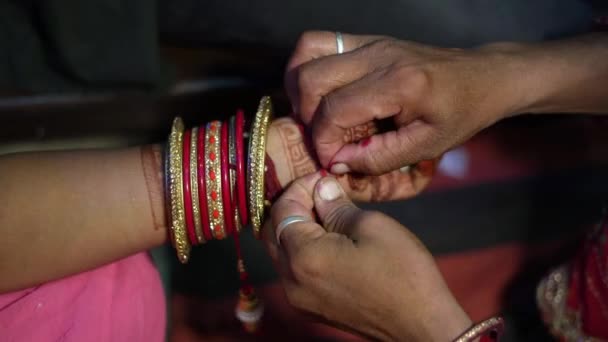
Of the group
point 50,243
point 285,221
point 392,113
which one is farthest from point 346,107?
point 50,243

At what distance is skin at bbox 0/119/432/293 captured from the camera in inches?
34.6

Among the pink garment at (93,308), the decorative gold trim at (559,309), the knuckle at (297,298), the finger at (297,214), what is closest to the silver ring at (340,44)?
the finger at (297,214)

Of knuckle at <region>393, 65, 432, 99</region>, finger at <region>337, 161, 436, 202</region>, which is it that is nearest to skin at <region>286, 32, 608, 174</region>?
knuckle at <region>393, 65, 432, 99</region>

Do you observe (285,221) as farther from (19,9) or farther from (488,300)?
(19,9)

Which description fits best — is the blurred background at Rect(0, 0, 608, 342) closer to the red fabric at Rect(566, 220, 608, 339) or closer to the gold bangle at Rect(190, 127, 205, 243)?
the red fabric at Rect(566, 220, 608, 339)

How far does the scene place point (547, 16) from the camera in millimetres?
1457

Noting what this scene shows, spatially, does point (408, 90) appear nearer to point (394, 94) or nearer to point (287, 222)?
point (394, 94)

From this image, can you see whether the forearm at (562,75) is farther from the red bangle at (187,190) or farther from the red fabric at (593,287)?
the red bangle at (187,190)

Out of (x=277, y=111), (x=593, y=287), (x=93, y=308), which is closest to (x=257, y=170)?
(x=93, y=308)

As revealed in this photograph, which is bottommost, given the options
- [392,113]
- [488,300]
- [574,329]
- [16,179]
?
[488,300]

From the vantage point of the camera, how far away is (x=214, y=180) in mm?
931

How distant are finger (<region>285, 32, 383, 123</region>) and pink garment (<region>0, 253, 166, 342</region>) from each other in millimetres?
438

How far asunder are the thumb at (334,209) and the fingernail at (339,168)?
3 centimetres

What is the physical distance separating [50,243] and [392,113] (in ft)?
1.99
